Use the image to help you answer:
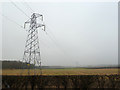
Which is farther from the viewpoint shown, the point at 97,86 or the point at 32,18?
the point at 32,18

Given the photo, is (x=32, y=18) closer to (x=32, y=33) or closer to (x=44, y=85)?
(x=32, y=33)

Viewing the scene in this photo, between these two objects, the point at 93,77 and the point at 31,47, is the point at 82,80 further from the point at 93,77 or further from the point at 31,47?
the point at 31,47

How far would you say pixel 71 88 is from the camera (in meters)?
5.91

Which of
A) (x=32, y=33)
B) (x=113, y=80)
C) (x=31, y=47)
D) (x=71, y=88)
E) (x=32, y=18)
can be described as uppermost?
(x=32, y=18)

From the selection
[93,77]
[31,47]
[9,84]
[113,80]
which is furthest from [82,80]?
[31,47]

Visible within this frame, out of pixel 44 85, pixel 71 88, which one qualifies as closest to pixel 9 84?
pixel 44 85

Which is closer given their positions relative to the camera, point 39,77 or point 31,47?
point 39,77

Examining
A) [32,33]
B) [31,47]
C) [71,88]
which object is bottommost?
[71,88]

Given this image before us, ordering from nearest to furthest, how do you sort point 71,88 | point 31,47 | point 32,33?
point 71,88 < point 31,47 < point 32,33

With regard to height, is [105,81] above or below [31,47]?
below

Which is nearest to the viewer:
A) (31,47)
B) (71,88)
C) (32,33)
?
(71,88)

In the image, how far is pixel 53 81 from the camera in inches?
235

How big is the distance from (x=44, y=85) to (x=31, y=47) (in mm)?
5924

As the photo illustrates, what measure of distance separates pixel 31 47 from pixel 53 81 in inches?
237
